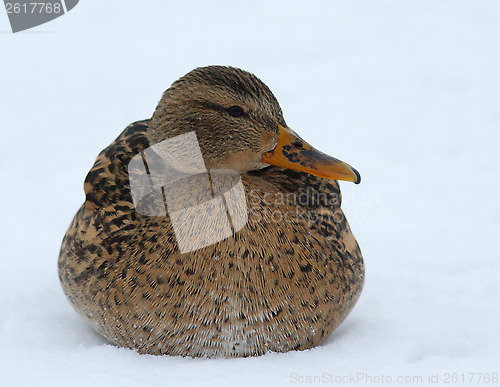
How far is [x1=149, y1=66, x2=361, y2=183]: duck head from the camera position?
2.78m

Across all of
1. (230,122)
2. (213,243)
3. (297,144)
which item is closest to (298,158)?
(297,144)

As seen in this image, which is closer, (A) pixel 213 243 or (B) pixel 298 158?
(A) pixel 213 243

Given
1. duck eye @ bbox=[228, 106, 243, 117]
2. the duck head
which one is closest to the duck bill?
the duck head

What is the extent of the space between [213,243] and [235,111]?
54cm

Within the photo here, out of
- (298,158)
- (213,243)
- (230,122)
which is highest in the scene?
(230,122)

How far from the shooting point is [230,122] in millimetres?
2795

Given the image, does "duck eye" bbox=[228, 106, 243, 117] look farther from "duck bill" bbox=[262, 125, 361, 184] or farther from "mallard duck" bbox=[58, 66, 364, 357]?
"duck bill" bbox=[262, 125, 361, 184]

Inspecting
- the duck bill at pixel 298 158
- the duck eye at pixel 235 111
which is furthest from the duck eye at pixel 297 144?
the duck eye at pixel 235 111

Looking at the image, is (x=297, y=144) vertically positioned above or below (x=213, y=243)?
above

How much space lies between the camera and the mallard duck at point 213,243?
2742 millimetres

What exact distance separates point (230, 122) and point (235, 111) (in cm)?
5

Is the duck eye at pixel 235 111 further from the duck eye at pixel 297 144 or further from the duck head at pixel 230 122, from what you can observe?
the duck eye at pixel 297 144

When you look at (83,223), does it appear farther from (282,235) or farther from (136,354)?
(282,235)

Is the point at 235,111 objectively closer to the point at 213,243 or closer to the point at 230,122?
the point at 230,122
